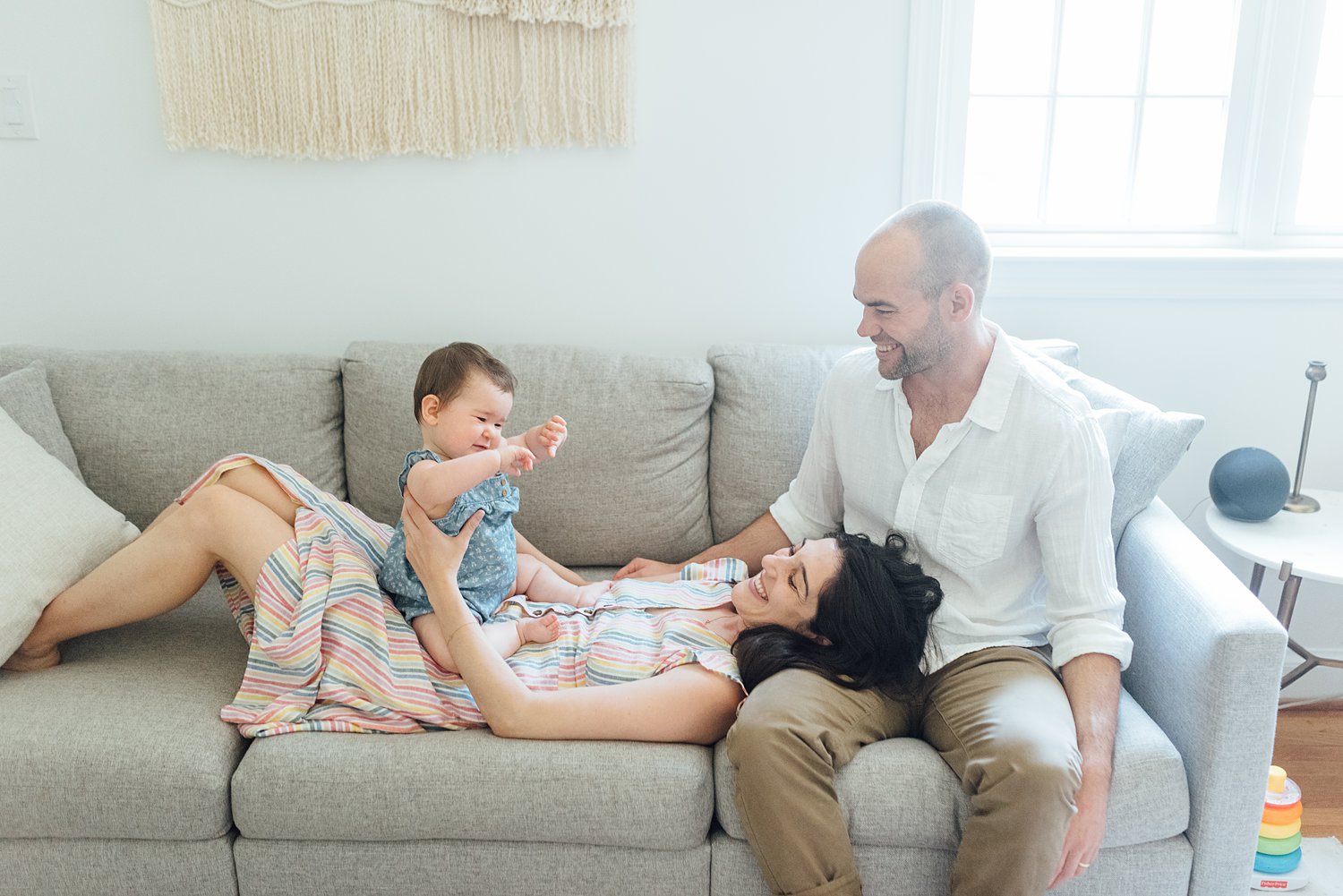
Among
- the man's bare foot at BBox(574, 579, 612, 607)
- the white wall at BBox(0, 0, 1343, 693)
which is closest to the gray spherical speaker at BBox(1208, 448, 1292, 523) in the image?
the white wall at BBox(0, 0, 1343, 693)

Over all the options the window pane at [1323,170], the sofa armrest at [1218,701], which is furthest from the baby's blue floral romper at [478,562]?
the window pane at [1323,170]

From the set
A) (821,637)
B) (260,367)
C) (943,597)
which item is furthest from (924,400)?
(260,367)

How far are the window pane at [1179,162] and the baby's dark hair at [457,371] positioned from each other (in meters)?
1.69

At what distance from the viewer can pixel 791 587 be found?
1752mm

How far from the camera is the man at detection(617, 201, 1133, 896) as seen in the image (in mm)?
1493

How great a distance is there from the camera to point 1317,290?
2.48 metres

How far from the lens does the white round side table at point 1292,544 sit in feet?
6.80

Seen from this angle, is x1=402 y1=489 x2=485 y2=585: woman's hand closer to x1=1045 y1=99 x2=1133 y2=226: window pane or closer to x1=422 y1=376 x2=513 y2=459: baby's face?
x1=422 y1=376 x2=513 y2=459: baby's face

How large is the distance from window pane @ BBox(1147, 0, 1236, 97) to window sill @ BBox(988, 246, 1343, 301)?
1.28ft

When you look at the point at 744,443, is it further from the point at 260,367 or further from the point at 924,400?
the point at 260,367

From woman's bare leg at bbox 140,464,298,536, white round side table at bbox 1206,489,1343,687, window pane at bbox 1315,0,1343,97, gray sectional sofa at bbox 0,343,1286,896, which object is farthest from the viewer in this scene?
window pane at bbox 1315,0,1343,97

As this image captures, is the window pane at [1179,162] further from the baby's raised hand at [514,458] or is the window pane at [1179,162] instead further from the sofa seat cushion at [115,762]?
the sofa seat cushion at [115,762]

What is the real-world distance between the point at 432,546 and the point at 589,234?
1032 millimetres

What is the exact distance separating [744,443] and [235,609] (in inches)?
40.2
